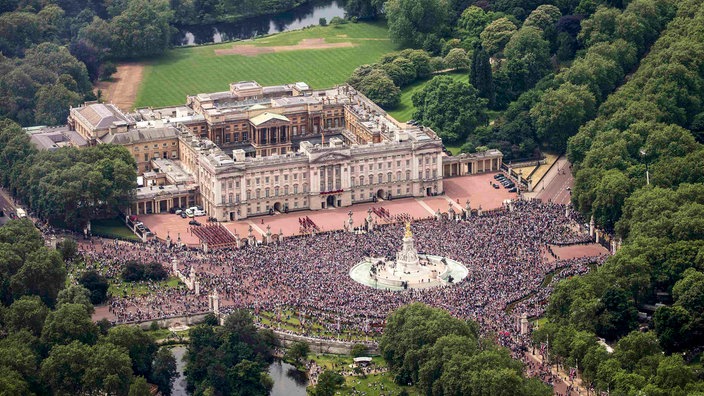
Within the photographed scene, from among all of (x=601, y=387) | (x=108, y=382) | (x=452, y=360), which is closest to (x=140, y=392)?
A: (x=108, y=382)

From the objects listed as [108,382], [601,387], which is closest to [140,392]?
[108,382]

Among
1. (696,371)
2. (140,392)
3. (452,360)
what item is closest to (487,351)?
(452,360)

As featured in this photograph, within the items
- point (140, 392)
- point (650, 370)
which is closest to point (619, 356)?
point (650, 370)

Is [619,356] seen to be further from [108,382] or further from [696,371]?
[108,382]

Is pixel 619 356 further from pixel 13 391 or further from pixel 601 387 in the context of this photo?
pixel 13 391

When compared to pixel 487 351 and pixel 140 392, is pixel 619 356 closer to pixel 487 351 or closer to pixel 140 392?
pixel 487 351
